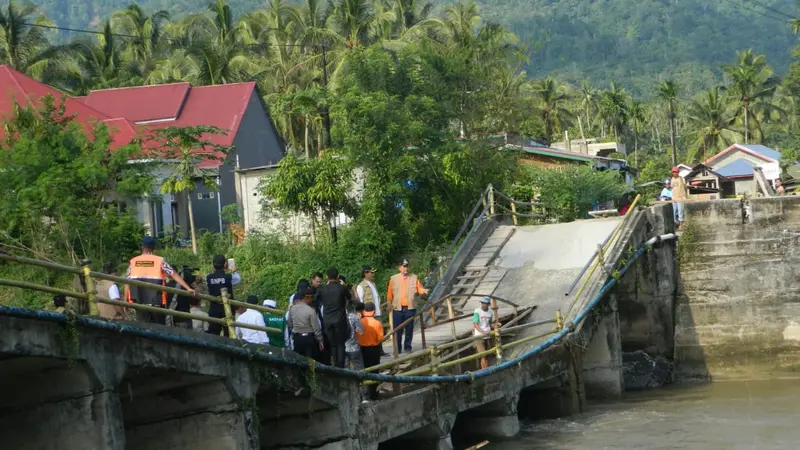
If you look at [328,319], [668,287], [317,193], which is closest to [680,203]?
[668,287]

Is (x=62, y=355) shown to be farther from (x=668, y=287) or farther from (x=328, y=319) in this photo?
(x=668, y=287)

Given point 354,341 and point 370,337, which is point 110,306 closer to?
point 354,341

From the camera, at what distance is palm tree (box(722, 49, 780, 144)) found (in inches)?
3027

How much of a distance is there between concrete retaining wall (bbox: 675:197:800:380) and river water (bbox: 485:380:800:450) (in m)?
1.28

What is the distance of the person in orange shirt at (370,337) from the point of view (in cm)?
1616

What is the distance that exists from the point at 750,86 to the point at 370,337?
2646 inches

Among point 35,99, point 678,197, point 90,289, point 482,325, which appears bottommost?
point 482,325

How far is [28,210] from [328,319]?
12975 mm

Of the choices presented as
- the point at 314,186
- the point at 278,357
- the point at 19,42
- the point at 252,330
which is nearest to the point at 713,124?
the point at 19,42

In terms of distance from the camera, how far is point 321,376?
1494 cm

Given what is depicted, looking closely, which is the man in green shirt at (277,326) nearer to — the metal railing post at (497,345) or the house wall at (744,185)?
the metal railing post at (497,345)

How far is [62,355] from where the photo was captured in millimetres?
11398

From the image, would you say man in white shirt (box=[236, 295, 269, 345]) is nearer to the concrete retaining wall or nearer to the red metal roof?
the concrete retaining wall

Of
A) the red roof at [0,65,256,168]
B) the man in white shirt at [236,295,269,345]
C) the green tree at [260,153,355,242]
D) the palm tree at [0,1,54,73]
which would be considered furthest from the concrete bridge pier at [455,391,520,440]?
the palm tree at [0,1,54,73]
